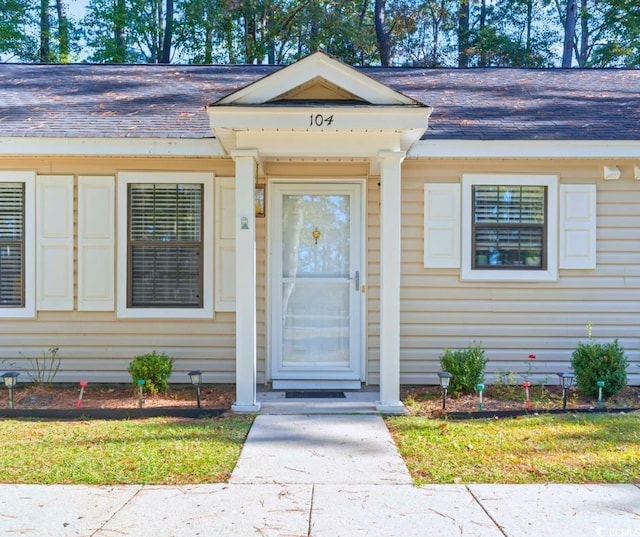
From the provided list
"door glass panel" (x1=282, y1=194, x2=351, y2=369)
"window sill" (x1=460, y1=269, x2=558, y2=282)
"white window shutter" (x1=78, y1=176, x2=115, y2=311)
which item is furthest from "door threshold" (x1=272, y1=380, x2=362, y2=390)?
"white window shutter" (x1=78, y1=176, x2=115, y2=311)

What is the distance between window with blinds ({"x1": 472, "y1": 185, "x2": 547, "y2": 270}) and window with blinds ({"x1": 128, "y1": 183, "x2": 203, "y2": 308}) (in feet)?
10.3

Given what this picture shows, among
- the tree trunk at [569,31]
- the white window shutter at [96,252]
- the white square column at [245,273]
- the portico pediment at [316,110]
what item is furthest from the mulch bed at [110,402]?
the tree trunk at [569,31]

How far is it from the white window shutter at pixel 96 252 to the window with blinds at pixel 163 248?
22 centimetres

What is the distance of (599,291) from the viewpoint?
6.41m

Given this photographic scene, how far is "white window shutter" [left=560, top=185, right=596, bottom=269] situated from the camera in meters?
6.35

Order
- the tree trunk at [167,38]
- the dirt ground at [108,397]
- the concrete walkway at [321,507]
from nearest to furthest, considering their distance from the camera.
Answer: the concrete walkway at [321,507]
the dirt ground at [108,397]
the tree trunk at [167,38]

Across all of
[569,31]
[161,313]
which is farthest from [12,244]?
[569,31]

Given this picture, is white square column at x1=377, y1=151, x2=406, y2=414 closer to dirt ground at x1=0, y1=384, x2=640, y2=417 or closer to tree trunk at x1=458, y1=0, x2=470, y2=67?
dirt ground at x1=0, y1=384, x2=640, y2=417

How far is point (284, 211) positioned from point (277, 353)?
62.4 inches

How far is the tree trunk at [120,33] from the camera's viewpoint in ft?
65.4

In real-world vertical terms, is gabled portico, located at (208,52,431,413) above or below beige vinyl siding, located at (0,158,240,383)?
above

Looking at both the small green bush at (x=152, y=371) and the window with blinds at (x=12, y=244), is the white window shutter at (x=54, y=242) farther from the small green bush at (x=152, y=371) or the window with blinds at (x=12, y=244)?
the small green bush at (x=152, y=371)

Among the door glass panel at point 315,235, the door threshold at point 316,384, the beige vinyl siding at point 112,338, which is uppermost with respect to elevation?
the door glass panel at point 315,235

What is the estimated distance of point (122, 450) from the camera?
423cm
